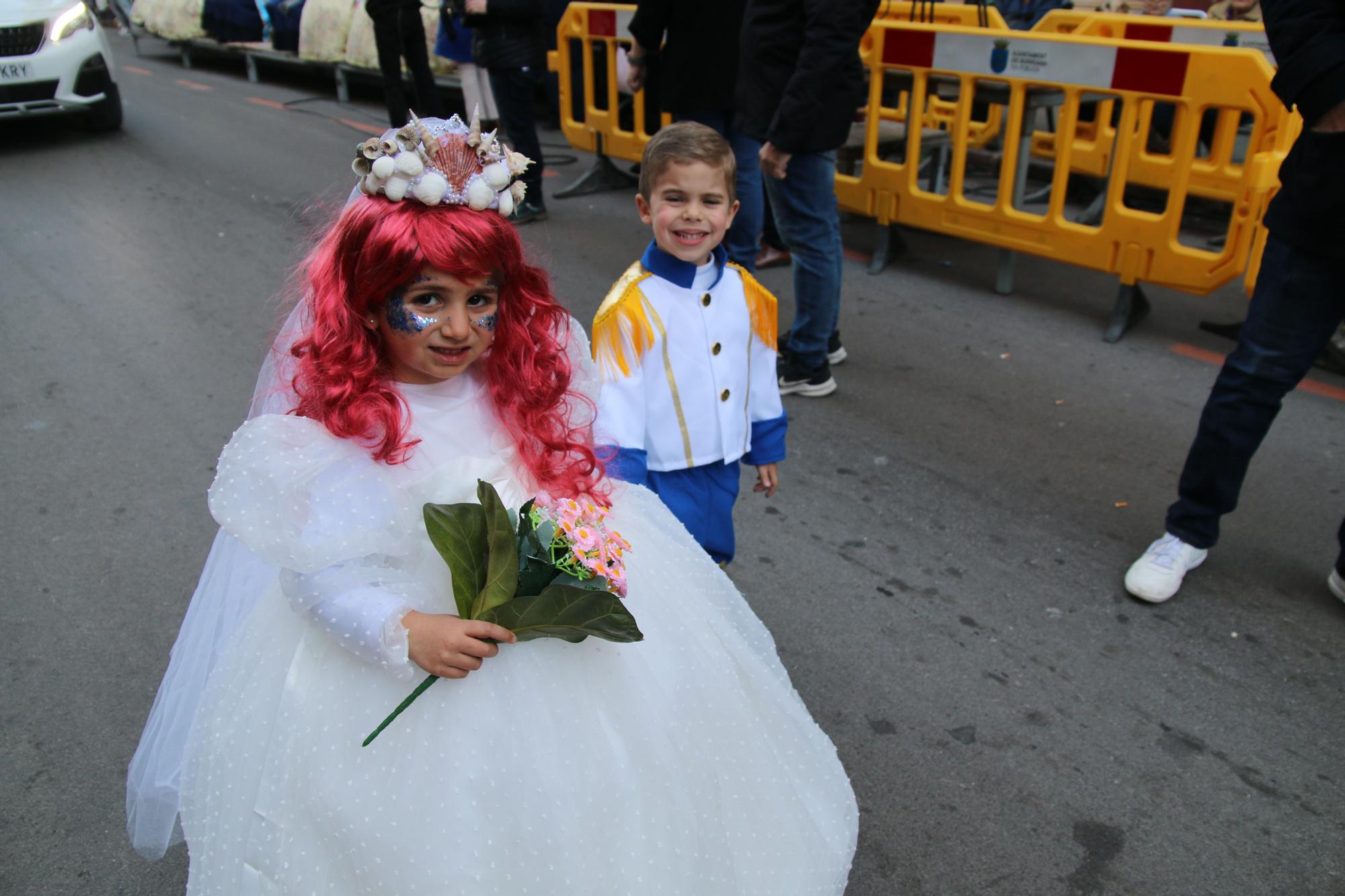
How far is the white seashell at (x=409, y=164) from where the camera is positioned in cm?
165

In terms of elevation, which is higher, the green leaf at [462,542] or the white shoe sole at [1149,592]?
the green leaf at [462,542]

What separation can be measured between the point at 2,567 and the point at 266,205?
466 centimetres

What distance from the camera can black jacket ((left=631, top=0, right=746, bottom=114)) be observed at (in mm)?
5066

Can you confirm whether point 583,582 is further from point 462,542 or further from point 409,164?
point 409,164

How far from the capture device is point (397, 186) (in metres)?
1.67

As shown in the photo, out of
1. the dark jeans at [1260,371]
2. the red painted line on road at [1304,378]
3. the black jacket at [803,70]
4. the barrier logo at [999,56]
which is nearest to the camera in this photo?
the dark jeans at [1260,371]

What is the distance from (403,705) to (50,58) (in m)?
9.05

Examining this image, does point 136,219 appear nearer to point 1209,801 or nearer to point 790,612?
point 790,612

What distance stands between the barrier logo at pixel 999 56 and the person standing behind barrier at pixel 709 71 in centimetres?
140

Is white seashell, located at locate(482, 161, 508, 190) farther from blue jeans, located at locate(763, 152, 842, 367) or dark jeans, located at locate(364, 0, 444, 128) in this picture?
dark jeans, located at locate(364, 0, 444, 128)

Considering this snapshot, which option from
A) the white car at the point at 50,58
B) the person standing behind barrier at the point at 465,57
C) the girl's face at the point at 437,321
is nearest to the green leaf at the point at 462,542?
the girl's face at the point at 437,321

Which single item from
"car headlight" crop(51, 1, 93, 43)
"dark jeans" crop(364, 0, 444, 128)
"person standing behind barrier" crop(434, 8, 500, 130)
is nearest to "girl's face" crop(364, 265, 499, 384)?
"person standing behind barrier" crop(434, 8, 500, 130)

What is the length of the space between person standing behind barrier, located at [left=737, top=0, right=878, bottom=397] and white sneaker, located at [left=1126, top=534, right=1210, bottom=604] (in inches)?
66.2

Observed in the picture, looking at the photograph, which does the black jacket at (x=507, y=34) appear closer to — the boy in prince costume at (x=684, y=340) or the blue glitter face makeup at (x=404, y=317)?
the boy in prince costume at (x=684, y=340)
